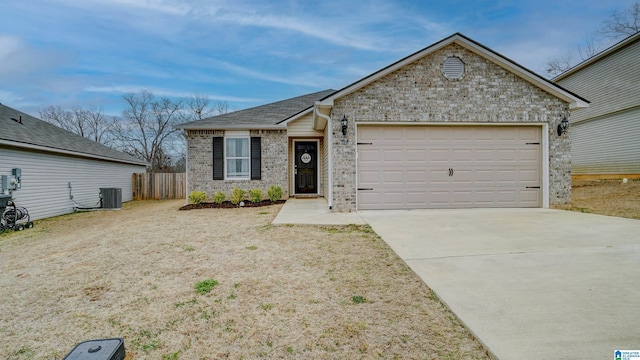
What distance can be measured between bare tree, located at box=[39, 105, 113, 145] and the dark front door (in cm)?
2239

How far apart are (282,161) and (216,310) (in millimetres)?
9251

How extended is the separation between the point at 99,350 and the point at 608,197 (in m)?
13.7

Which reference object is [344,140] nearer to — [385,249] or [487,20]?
[385,249]

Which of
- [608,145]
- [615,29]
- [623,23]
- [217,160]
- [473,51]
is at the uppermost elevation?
[623,23]

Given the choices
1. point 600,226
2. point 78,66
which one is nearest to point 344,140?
point 600,226

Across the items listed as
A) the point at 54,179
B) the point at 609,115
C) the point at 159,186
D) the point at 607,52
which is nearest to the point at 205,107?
the point at 159,186

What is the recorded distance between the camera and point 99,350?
6.95 feet

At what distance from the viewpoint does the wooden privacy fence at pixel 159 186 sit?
16.0m

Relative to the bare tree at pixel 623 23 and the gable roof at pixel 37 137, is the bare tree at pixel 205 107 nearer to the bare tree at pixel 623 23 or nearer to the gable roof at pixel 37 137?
the gable roof at pixel 37 137

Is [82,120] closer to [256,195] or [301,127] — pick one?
[256,195]

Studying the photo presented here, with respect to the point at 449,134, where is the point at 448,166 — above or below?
below

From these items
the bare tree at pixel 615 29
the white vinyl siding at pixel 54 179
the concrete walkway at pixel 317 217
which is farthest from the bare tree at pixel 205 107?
the bare tree at pixel 615 29

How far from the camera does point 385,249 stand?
4605mm

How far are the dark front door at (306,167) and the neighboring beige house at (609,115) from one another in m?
13.1
